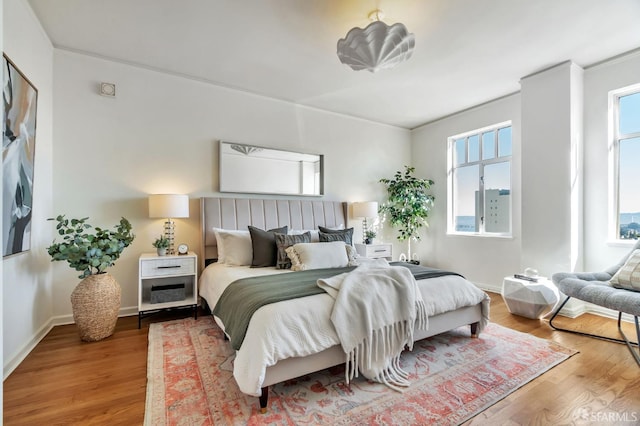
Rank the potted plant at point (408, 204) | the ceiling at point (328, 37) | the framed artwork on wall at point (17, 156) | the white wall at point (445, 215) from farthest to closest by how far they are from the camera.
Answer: the potted plant at point (408, 204)
the white wall at point (445, 215)
the ceiling at point (328, 37)
the framed artwork on wall at point (17, 156)

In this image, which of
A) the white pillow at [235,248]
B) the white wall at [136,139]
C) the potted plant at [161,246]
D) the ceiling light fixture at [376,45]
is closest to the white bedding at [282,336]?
the white pillow at [235,248]

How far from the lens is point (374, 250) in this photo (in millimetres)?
4379

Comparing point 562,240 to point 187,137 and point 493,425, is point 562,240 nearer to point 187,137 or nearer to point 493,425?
point 493,425

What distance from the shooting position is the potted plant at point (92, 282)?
8.66 ft

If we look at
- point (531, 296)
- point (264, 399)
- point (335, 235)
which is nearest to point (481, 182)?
point (531, 296)

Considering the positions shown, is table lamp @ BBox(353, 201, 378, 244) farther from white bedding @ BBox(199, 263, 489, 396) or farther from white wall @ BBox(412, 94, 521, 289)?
white bedding @ BBox(199, 263, 489, 396)

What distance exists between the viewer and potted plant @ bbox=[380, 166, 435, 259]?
16.3 ft

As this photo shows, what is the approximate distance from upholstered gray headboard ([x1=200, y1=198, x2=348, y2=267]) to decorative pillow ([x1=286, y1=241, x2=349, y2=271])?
3.20ft

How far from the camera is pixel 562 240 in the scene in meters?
3.37

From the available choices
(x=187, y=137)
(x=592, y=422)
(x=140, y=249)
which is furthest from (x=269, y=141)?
(x=592, y=422)

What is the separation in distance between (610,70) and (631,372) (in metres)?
3.09

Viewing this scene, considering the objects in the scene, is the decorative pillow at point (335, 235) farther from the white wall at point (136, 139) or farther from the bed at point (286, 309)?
the white wall at point (136, 139)

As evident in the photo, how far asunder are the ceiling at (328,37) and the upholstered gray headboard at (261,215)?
4.91ft

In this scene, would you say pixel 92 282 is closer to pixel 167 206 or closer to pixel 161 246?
pixel 161 246
